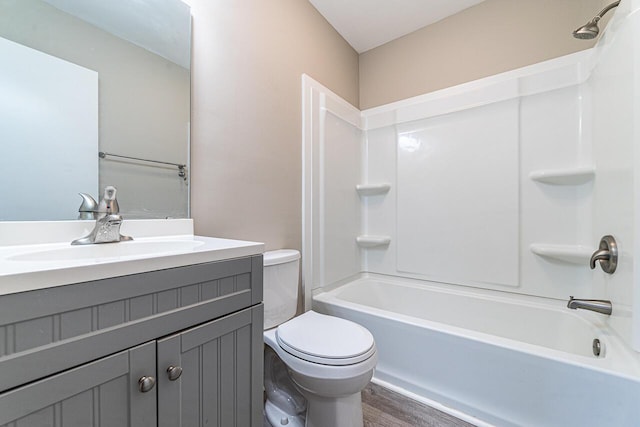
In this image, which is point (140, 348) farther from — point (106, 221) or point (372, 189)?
point (372, 189)

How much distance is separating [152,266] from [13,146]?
0.66 meters

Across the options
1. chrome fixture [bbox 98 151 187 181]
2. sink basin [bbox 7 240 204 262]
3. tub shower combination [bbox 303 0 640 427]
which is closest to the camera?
sink basin [bbox 7 240 204 262]

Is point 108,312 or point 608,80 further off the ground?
point 608,80

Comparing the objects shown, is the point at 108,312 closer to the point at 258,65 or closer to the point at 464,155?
the point at 258,65

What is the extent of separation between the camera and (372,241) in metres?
2.29

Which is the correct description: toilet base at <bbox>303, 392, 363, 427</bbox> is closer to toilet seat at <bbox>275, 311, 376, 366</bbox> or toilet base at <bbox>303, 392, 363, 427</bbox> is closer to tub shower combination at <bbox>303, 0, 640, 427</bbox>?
toilet seat at <bbox>275, 311, 376, 366</bbox>

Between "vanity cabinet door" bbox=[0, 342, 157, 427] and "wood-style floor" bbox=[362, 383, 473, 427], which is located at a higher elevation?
"vanity cabinet door" bbox=[0, 342, 157, 427]

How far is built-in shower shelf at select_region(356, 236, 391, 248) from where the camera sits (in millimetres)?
2271

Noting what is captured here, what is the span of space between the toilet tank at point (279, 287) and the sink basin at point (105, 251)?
17.3 inches

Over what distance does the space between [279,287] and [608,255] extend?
1553mm

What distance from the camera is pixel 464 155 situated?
1935 millimetres

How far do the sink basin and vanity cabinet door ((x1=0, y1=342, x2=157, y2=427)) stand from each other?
244 millimetres

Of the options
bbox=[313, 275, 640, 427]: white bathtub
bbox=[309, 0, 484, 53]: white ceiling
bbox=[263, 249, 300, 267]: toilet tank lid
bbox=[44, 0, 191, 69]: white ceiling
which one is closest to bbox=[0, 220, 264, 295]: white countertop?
bbox=[263, 249, 300, 267]: toilet tank lid

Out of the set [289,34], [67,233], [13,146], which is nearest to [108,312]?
[67,233]
